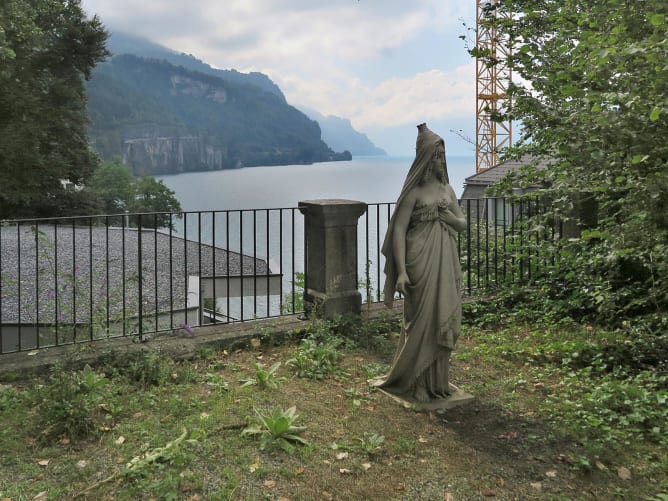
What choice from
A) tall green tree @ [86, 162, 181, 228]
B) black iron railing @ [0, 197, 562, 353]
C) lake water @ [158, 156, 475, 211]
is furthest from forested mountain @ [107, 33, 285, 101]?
black iron railing @ [0, 197, 562, 353]

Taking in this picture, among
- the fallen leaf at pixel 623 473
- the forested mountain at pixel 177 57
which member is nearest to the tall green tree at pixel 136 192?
the fallen leaf at pixel 623 473

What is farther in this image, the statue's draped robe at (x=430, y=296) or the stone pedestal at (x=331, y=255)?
the stone pedestal at (x=331, y=255)

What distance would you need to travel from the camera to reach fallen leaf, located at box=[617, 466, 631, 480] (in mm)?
3994

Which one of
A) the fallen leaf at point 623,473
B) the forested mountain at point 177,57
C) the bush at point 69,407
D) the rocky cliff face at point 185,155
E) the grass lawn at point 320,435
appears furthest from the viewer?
the forested mountain at point 177,57

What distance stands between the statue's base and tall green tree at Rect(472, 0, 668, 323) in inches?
67.7

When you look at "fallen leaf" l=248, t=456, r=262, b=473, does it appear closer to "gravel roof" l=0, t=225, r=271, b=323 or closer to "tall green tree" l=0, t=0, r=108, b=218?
"gravel roof" l=0, t=225, r=271, b=323

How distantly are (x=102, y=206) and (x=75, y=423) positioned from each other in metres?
29.2

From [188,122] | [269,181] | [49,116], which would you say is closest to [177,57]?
[188,122]

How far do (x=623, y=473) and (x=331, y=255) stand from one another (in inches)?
155

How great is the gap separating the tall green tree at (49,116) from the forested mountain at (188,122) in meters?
47.3

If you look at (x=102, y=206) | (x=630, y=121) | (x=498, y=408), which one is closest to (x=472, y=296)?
(x=498, y=408)

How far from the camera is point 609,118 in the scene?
169 inches

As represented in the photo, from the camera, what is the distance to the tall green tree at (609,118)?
4.28 m

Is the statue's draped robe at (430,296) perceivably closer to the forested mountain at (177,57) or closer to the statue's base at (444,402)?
the statue's base at (444,402)
